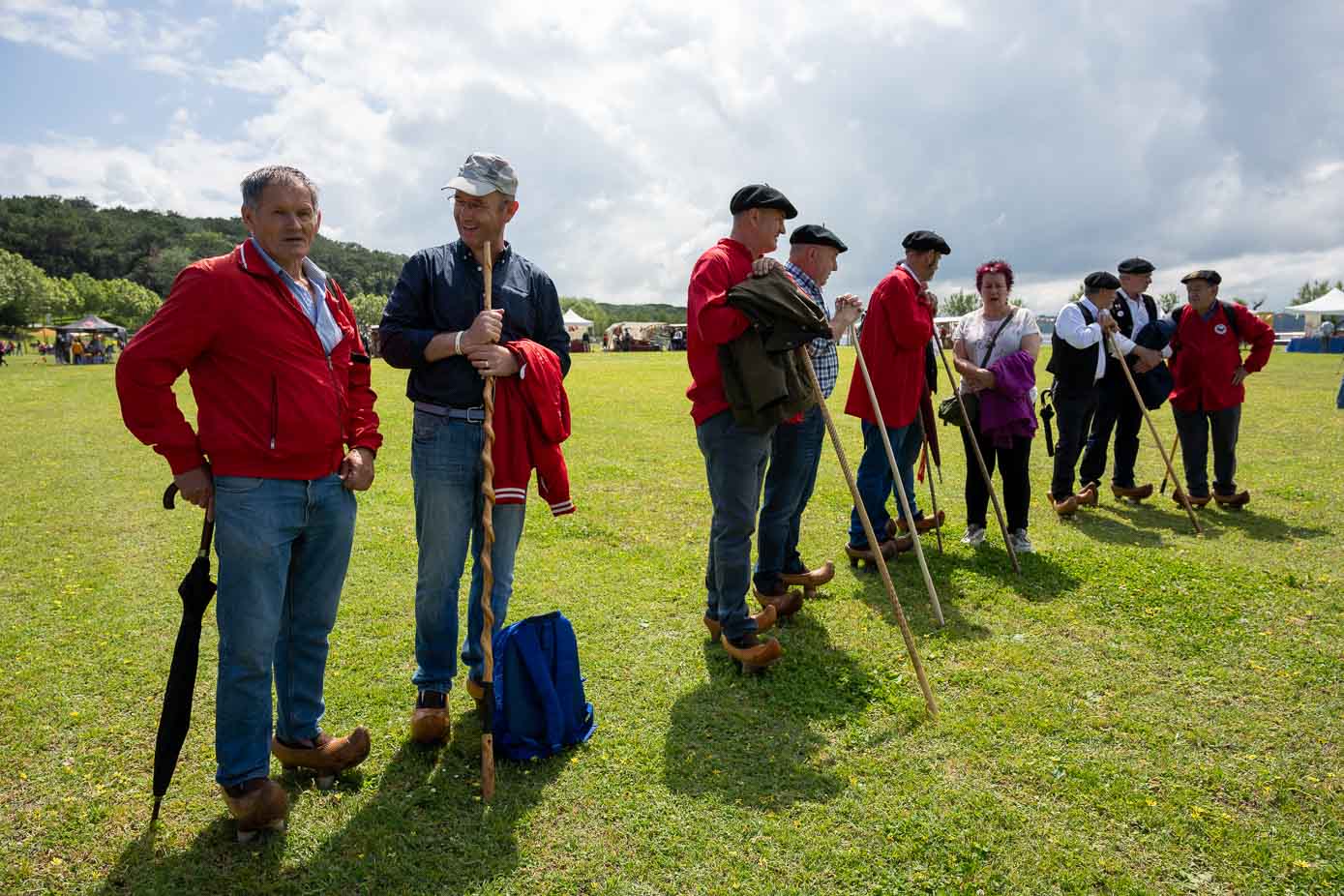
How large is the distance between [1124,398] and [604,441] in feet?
25.3

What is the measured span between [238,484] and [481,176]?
1.72 meters

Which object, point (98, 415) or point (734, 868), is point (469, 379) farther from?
point (98, 415)

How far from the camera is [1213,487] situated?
8.70 meters

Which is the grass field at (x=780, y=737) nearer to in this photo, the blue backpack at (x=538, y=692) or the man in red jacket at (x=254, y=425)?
the blue backpack at (x=538, y=692)

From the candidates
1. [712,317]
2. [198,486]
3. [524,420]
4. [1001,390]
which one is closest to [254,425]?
[198,486]

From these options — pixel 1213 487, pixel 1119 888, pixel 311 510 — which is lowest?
pixel 1119 888

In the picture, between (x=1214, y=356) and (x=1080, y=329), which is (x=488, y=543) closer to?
(x=1080, y=329)

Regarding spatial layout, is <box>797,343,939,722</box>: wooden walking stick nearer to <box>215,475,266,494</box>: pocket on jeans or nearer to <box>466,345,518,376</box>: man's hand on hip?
<box>466,345,518,376</box>: man's hand on hip

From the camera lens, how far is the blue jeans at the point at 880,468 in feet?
20.5

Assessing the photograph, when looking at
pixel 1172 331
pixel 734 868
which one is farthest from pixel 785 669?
pixel 1172 331

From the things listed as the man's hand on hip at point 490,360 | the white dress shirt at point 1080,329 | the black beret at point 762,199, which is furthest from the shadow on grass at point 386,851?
the white dress shirt at point 1080,329

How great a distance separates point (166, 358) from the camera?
285 centimetres

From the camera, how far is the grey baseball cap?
3.59 metres

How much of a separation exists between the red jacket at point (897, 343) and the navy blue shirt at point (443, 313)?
3070 millimetres
